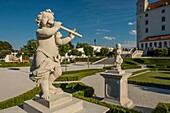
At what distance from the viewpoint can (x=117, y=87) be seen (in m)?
7.01

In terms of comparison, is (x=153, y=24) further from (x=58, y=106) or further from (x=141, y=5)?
(x=58, y=106)

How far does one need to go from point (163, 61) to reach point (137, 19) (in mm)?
27244

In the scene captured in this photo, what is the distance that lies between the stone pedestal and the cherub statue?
12.8ft

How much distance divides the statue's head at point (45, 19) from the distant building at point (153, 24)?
4332cm

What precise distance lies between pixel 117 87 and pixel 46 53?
4.67 meters

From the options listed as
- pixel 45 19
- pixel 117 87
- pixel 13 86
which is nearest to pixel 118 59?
pixel 117 87

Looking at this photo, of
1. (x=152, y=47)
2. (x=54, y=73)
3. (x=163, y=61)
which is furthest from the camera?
(x=152, y=47)

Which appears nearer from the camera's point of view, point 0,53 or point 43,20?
point 43,20

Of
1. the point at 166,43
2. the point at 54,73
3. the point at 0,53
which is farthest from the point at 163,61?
the point at 0,53

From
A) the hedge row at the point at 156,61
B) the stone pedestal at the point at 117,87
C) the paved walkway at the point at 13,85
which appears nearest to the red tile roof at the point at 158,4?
the hedge row at the point at 156,61

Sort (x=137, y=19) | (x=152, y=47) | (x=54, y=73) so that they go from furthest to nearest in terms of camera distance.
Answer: (x=137, y=19), (x=152, y=47), (x=54, y=73)

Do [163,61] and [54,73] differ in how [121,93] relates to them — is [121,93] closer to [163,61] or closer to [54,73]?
[54,73]

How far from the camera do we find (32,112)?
3.65m

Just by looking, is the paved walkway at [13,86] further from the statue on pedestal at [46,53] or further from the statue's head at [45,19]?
the statue's head at [45,19]
